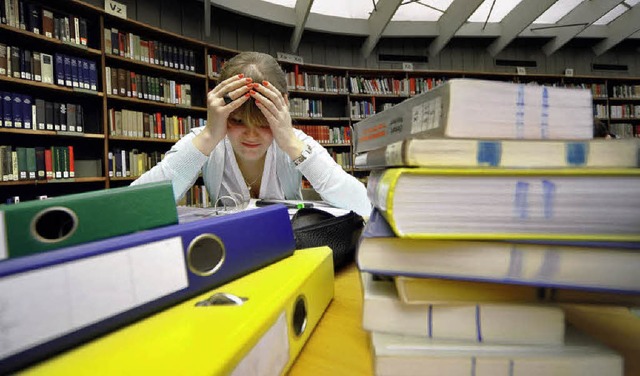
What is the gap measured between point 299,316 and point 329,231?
234 mm

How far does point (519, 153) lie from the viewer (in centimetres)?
31

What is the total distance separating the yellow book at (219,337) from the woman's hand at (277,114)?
0.73 m

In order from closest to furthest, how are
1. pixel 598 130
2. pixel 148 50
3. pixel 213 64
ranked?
pixel 598 130 → pixel 148 50 → pixel 213 64

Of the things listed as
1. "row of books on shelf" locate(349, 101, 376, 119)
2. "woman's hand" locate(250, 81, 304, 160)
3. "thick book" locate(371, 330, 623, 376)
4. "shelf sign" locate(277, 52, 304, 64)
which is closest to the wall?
"shelf sign" locate(277, 52, 304, 64)

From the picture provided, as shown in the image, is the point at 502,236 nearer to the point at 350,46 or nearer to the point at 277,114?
the point at 277,114

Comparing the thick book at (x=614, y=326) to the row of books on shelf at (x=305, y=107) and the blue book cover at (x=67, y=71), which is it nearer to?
the blue book cover at (x=67, y=71)

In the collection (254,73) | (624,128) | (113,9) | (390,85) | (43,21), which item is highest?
(113,9)

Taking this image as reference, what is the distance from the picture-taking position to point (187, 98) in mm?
3359

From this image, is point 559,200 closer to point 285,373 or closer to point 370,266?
point 370,266

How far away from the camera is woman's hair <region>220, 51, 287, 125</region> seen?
108 cm

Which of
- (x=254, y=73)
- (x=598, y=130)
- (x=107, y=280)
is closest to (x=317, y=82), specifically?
(x=254, y=73)

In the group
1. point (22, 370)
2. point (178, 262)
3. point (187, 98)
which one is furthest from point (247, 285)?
point (187, 98)

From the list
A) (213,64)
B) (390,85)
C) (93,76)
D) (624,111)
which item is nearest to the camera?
(93,76)

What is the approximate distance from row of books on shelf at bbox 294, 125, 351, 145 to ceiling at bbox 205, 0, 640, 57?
1123 millimetres
